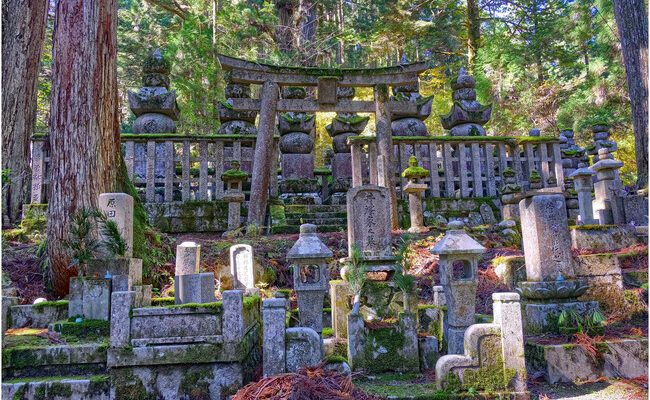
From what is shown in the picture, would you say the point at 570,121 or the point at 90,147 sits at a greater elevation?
the point at 570,121

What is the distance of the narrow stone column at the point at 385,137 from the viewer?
31.0 ft

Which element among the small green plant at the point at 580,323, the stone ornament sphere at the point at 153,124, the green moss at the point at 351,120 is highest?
the green moss at the point at 351,120

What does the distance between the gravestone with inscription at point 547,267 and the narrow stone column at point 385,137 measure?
13.9 feet

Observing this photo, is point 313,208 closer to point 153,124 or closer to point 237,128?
point 237,128

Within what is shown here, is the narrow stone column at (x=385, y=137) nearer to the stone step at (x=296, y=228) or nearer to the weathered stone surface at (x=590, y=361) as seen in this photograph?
the stone step at (x=296, y=228)

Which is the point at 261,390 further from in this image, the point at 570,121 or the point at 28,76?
the point at 570,121

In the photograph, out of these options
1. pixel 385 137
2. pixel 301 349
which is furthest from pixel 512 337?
pixel 385 137

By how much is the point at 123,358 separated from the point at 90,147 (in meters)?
3.34

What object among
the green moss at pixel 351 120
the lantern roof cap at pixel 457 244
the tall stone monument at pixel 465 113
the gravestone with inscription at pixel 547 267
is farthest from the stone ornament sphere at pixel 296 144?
the lantern roof cap at pixel 457 244

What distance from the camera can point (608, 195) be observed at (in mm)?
9336

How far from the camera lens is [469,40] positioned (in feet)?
65.6

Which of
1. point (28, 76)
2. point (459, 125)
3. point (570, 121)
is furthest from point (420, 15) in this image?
point (28, 76)

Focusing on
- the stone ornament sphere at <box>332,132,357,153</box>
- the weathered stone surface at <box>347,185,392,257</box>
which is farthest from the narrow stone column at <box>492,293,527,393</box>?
the stone ornament sphere at <box>332,132,357,153</box>

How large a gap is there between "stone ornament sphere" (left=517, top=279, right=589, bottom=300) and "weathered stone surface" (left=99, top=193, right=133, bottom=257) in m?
4.81
